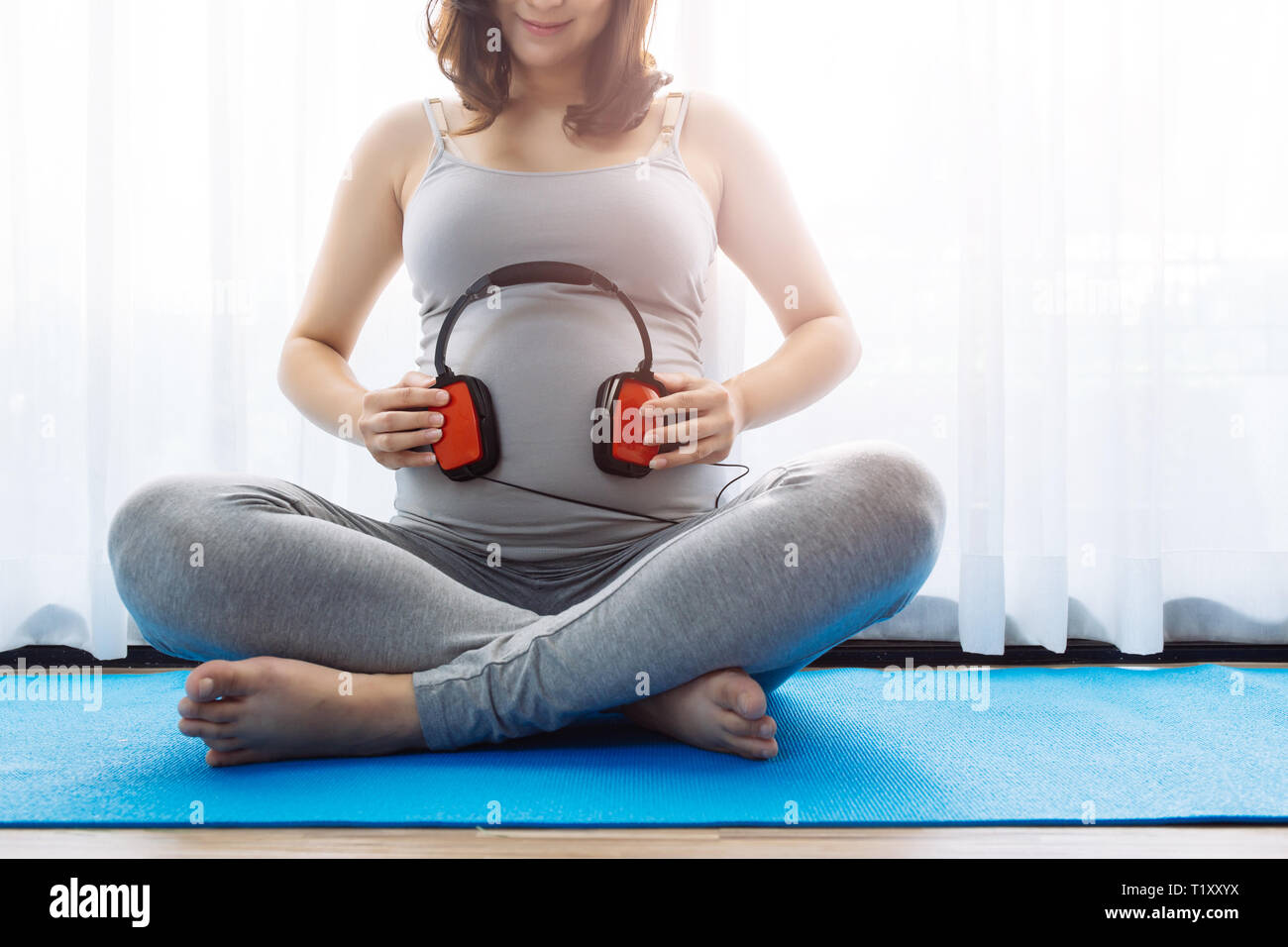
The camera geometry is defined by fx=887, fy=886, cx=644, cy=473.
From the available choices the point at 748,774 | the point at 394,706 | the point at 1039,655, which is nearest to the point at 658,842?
the point at 748,774

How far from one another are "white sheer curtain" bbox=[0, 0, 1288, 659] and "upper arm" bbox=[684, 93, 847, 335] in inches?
5.6

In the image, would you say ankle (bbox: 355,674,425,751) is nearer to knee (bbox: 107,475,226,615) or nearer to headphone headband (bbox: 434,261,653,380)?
knee (bbox: 107,475,226,615)

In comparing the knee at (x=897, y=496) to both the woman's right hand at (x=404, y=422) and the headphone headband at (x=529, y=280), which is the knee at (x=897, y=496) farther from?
the woman's right hand at (x=404, y=422)

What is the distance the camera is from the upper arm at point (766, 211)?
100 centimetres

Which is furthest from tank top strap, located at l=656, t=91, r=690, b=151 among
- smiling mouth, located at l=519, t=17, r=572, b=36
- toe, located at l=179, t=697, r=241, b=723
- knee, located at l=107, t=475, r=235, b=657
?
toe, located at l=179, t=697, r=241, b=723

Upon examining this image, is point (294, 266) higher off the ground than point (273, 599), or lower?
higher

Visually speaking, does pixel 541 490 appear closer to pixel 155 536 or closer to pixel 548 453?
pixel 548 453

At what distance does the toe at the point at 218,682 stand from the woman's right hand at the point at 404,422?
22 cm

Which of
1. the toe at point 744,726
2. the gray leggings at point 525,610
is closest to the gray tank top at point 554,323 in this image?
the gray leggings at point 525,610

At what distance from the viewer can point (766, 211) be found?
39.4 inches
